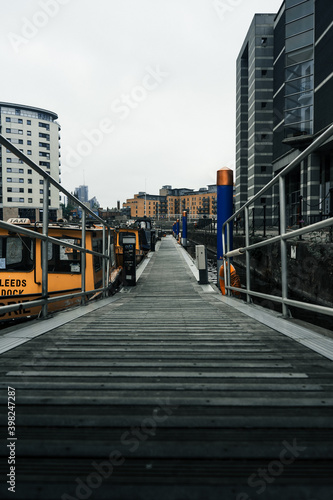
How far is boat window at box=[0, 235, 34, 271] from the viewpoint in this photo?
20.1 feet

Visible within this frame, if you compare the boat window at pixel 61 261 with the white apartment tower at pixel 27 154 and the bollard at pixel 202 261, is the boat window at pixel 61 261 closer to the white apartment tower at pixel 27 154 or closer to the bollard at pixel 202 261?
the bollard at pixel 202 261

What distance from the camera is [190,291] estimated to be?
27.7ft

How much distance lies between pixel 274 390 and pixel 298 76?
28.2m

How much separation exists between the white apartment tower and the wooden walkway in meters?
62.7

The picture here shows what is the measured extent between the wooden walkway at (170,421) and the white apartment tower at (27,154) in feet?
206

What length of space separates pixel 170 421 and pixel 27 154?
6910cm

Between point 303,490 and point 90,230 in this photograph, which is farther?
point 90,230

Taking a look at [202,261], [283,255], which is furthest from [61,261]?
[283,255]

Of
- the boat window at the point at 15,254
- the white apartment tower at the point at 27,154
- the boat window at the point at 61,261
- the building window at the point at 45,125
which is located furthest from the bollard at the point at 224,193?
the building window at the point at 45,125

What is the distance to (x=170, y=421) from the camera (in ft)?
4.57

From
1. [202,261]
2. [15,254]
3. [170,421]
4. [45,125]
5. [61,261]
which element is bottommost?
[170,421]

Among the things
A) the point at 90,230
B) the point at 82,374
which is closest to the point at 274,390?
the point at 82,374

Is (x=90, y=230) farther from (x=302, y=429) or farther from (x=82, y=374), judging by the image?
(x=302, y=429)

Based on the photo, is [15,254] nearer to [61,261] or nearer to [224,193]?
[61,261]
